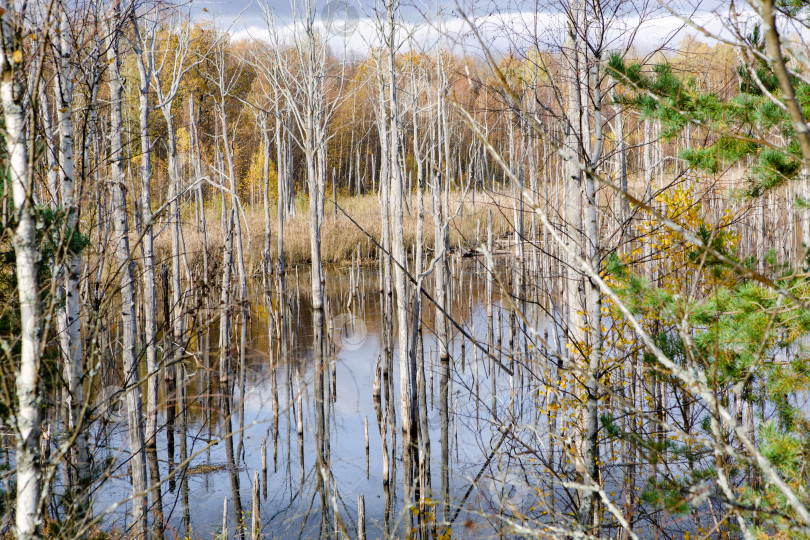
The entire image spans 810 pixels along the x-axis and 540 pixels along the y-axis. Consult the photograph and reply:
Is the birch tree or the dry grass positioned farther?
the dry grass

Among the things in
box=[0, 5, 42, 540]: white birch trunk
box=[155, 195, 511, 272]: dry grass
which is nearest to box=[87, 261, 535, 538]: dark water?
box=[0, 5, 42, 540]: white birch trunk

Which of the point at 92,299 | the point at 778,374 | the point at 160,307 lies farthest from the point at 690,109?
the point at 160,307

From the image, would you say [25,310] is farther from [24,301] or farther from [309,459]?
[309,459]

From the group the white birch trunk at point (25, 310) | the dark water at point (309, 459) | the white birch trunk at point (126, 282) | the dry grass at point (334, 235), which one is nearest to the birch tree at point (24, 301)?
the white birch trunk at point (25, 310)

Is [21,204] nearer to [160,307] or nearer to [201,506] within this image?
[201,506]

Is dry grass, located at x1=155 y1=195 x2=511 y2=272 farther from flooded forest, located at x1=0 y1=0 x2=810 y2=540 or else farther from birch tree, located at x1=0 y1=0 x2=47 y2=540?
birch tree, located at x1=0 y1=0 x2=47 y2=540

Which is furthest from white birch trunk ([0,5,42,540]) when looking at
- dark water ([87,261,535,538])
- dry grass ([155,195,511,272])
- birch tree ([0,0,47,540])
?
dry grass ([155,195,511,272])

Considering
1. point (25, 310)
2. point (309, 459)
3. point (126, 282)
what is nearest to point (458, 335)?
point (309, 459)

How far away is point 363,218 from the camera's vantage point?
2120 cm

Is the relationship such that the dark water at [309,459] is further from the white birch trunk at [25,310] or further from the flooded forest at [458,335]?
the white birch trunk at [25,310]

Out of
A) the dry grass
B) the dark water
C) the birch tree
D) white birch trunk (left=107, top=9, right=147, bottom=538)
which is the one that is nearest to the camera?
the birch tree

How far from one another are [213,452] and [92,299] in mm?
4709

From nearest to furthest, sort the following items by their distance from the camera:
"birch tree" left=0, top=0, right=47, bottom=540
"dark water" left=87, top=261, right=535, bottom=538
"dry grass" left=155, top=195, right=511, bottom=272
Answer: "birch tree" left=0, top=0, right=47, bottom=540 < "dark water" left=87, top=261, right=535, bottom=538 < "dry grass" left=155, top=195, right=511, bottom=272

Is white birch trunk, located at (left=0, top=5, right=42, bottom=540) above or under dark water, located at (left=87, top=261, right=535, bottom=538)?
above
